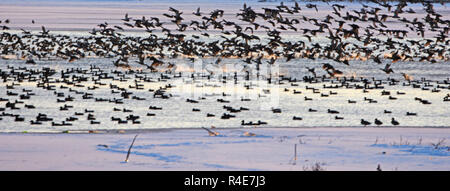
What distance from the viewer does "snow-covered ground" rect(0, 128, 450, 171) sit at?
38.5 ft

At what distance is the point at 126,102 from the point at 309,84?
8.39 meters

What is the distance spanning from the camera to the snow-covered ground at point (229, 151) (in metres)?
11.7

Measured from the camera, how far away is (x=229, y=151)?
520 inches

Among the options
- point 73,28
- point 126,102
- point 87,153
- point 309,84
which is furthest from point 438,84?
point 73,28

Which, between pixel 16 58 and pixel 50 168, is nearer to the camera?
pixel 50 168

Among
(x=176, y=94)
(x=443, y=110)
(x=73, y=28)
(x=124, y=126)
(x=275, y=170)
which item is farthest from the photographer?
(x=73, y=28)

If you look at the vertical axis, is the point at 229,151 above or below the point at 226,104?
above

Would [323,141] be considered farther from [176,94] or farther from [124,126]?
[176,94]

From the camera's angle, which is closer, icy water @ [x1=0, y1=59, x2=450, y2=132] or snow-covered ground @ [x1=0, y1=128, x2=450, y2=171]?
snow-covered ground @ [x1=0, y1=128, x2=450, y2=171]

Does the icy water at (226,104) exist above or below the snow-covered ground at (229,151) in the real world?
below

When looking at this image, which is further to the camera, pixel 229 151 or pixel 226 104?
pixel 226 104

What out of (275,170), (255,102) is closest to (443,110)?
(255,102)

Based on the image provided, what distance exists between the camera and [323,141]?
14734 millimetres
